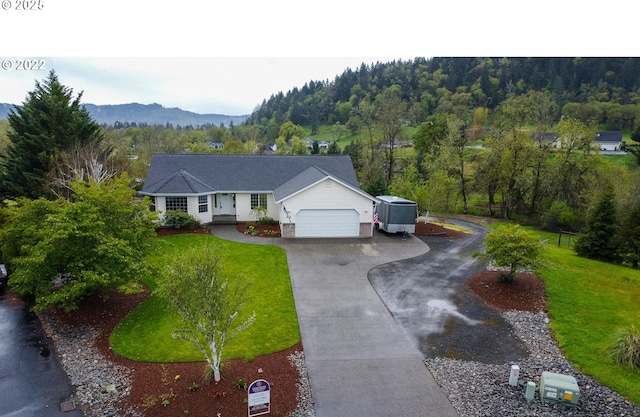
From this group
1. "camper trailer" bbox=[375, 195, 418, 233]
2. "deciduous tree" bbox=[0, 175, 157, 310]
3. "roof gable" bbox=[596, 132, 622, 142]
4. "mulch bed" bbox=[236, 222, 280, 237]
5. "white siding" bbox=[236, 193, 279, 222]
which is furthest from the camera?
"roof gable" bbox=[596, 132, 622, 142]

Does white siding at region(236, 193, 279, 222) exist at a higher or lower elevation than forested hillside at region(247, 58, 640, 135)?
lower

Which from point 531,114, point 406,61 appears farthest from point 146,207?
point 406,61

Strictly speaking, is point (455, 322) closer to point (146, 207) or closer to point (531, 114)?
point (146, 207)

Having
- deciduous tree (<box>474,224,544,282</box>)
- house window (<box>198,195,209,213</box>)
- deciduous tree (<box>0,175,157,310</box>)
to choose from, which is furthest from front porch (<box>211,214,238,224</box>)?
deciduous tree (<box>474,224,544,282</box>)

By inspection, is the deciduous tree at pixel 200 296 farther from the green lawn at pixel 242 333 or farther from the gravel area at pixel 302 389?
the gravel area at pixel 302 389

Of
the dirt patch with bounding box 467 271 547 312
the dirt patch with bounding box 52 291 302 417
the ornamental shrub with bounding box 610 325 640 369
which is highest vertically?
the ornamental shrub with bounding box 610 325 640 369

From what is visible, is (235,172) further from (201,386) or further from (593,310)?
(593,310)

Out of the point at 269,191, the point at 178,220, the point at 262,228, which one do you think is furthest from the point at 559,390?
the point at 178,220

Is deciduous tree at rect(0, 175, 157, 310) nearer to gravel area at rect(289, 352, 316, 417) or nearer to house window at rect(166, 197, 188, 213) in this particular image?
gravel area at rect(289, 352, 316, 417)
